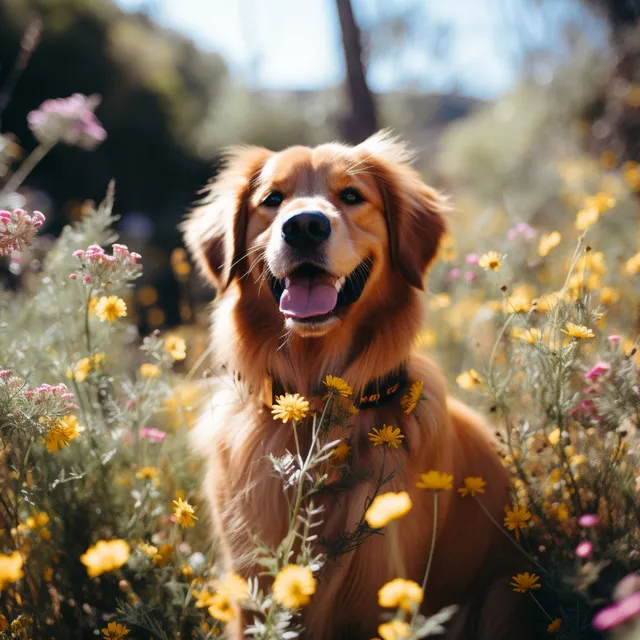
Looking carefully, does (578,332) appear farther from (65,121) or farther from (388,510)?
(65,121)

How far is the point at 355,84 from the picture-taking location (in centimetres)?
587

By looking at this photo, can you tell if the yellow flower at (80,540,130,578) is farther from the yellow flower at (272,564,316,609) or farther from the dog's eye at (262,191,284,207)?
the dog's eye at (262,191,284,207)

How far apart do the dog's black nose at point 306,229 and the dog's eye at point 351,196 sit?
1.08 ft

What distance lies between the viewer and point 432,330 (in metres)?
3.95

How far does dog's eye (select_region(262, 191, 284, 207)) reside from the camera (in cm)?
243

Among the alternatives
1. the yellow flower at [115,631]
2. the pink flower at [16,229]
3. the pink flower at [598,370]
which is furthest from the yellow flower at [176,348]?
the pink flower at [598,370]

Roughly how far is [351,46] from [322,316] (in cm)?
445

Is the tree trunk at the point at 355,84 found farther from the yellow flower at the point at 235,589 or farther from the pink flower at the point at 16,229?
the yellow flower at the point at 235,589

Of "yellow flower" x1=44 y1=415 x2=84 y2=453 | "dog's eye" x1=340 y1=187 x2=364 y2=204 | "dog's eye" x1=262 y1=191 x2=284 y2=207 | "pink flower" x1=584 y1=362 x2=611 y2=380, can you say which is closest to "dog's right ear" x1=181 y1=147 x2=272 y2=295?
"dog's eye" x1=262 y1=191 x2=284 y2=207

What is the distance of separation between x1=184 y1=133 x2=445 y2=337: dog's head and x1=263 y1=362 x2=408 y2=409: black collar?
0.28 metres

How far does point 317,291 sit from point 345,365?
363mm

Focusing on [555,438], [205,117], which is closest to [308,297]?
[555,438]

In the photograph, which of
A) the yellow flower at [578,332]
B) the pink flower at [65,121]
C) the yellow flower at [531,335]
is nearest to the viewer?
the yellow flower at [578,332]

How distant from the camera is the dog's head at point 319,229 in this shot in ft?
6.97
